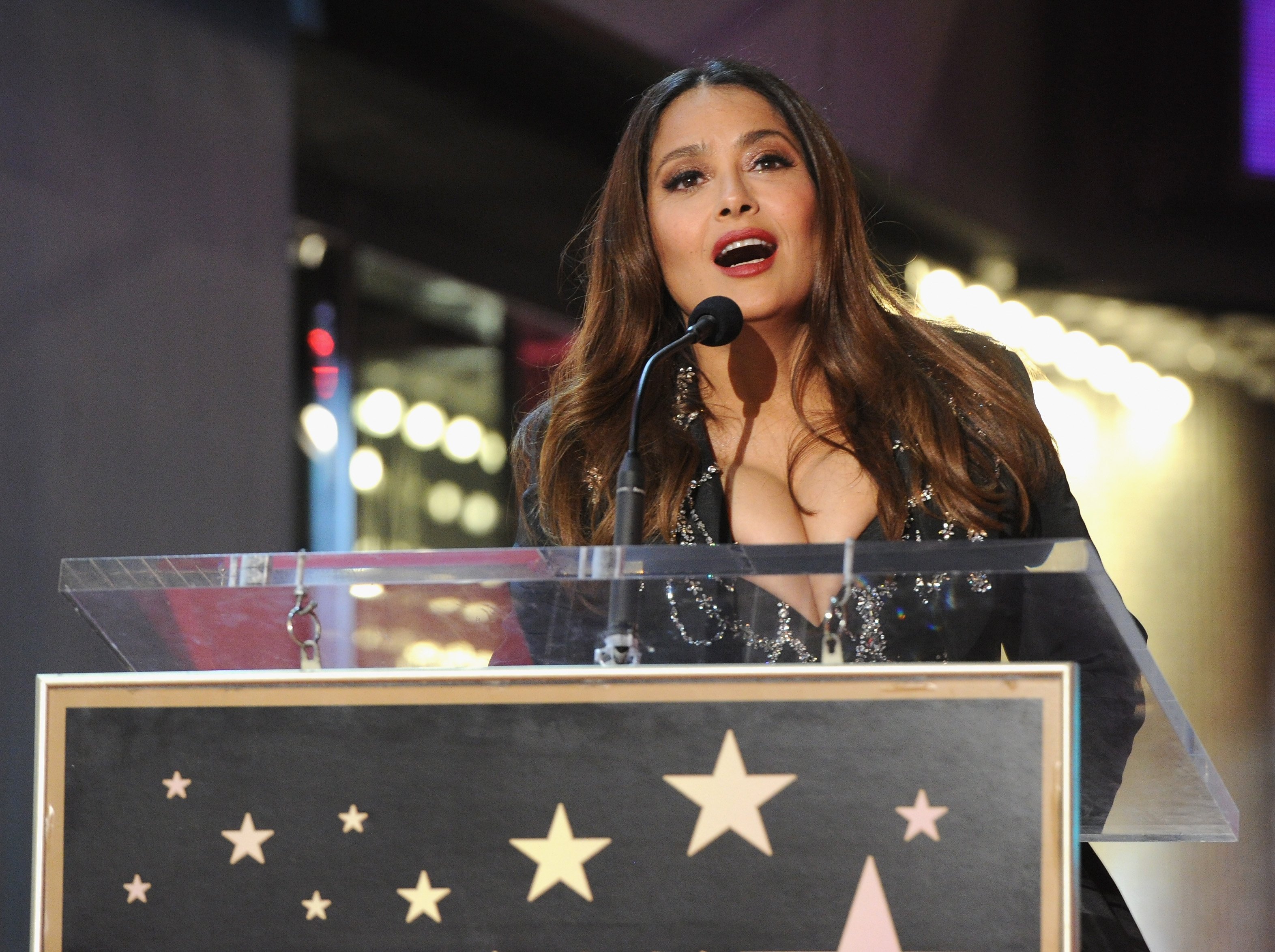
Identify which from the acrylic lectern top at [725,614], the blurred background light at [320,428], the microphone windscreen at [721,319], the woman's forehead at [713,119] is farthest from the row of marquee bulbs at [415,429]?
the acrylic lectern top at [725,614]

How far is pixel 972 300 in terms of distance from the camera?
4988 millimetres

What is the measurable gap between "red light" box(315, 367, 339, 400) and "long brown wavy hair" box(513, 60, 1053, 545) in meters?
2.49

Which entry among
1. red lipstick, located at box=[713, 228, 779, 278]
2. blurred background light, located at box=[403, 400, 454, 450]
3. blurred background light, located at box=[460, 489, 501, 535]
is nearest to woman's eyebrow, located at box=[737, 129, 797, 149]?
red lipstick, located at box=[713, 228, 779, 278]

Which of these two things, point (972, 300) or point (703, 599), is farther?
point (972, 300)

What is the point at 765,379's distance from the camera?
1.66m

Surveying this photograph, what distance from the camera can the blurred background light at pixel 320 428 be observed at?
4129 mm

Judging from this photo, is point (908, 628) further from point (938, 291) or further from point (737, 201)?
point (938, 291)

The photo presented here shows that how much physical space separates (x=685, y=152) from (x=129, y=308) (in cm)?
165

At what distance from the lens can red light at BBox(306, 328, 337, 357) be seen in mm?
4250

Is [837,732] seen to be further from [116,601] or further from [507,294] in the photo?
[507,294]

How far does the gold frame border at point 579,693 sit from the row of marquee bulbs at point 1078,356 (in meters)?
4.23

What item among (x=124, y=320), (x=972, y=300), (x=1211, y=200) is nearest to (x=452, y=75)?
(x=124, y=320)

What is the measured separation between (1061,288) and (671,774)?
4.49m

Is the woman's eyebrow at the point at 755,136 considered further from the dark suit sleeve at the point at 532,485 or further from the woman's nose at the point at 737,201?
the dark suit sleeve at the point at 532,485
